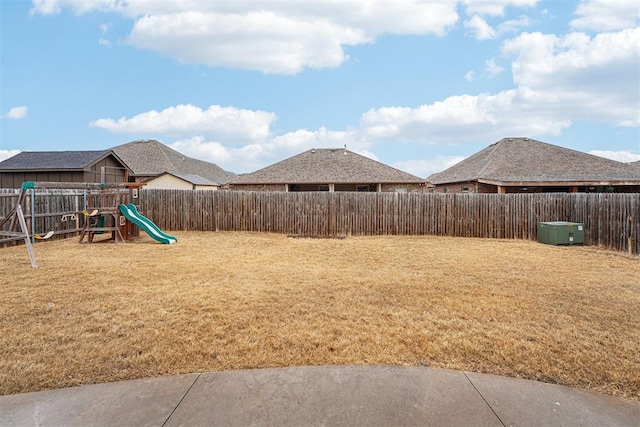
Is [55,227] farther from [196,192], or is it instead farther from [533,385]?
[533,385]

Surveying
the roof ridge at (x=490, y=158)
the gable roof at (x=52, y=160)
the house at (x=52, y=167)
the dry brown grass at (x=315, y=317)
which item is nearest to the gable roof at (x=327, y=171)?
the roof ridge at (x=490, y=158)

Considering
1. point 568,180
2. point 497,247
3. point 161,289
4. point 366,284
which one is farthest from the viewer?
point 568,180

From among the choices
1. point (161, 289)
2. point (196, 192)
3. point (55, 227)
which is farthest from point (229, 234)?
point (161, 289)

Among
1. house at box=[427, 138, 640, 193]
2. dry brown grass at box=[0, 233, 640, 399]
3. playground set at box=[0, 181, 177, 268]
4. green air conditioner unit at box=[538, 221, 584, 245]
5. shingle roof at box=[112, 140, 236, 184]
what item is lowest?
dry brown grass at box=[0, 233, 640, 399]

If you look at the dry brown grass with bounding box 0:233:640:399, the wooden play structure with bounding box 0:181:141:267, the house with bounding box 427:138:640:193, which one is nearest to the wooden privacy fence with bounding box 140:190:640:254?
the wooden play structure with bounding box 0:181:141:267

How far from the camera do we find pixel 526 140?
2450 centimetres

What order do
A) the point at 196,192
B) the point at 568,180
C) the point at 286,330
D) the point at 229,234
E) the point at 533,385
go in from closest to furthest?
1. the point at 533,385
2. the point at 286,330
3. the point at 229,234
4. the point at 196,192
5. the point at 568,180

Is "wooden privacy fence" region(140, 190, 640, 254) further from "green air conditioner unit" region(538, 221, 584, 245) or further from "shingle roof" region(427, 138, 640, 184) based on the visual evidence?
"shingle roof" region(427, 138, 640, 184)

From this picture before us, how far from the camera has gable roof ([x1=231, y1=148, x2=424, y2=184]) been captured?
73.2ft

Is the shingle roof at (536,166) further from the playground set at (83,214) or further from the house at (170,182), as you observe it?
the house at (170,182)

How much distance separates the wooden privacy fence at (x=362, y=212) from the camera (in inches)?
528

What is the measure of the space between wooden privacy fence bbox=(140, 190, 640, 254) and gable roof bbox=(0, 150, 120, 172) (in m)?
6.79

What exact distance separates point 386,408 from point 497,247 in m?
9.99

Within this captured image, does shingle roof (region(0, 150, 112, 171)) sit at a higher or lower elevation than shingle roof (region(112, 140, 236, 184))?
lower
